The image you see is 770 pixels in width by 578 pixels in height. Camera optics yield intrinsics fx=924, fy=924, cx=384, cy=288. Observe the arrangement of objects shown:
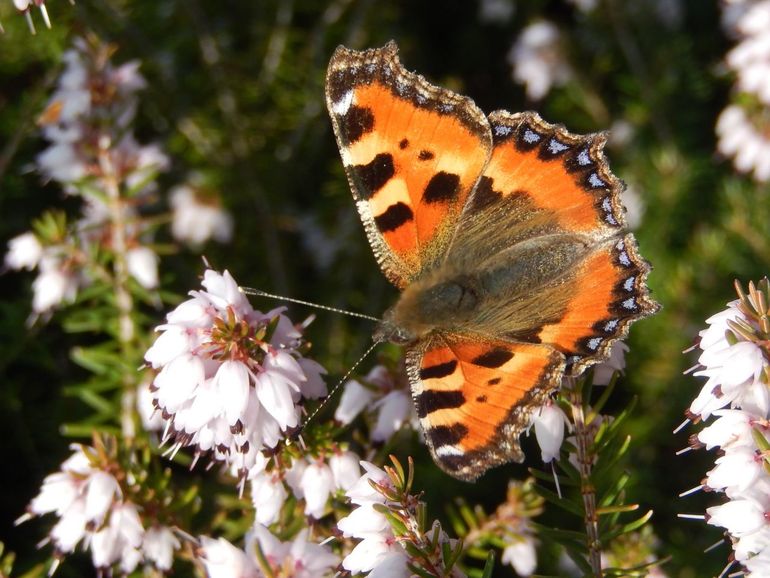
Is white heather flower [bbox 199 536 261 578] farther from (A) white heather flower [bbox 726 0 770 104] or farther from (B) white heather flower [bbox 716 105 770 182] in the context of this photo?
(B) white heather flower [bbox 716 105 770 182]

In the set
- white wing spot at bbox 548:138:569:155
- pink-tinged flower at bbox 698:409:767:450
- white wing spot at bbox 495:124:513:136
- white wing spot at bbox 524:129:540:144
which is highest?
white wing spot at bbox 495:124:513:136

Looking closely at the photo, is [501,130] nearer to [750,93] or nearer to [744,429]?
[744,429]

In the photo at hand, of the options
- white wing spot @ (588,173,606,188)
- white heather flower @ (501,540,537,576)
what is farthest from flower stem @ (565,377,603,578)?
white wing spot @ (588,173,606,188)

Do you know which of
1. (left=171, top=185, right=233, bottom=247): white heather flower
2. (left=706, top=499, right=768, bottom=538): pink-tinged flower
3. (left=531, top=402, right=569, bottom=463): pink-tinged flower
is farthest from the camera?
(left=171, top=185, right=233, bottom=247): white heather flower

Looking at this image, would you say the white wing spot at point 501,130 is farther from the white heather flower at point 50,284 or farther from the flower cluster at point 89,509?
the white heather flower at point 50,284

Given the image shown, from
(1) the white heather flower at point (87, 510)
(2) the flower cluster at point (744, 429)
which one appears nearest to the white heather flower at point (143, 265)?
(1) the white heather flower at point (87, 510)
